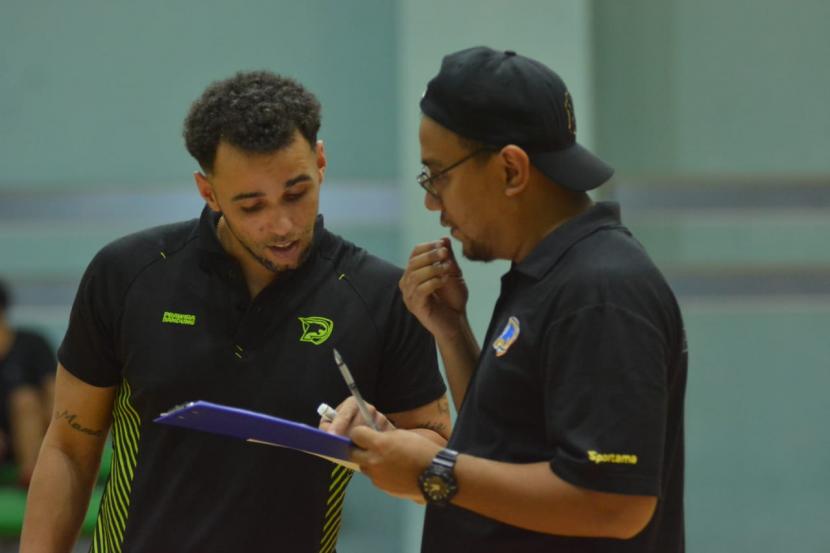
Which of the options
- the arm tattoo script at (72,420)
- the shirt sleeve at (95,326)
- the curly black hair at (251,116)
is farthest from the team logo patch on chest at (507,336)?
the arm tattoo script at (72,420)

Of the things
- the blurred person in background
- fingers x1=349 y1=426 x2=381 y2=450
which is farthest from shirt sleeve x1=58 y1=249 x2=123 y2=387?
the blurred person in background

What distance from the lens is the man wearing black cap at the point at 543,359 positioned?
4.76 feet

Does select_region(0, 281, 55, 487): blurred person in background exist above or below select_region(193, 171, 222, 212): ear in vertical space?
below

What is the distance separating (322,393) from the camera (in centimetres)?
Result: 200

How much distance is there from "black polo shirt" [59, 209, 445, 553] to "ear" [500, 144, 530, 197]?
519mm

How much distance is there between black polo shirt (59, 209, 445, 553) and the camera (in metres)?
1.97

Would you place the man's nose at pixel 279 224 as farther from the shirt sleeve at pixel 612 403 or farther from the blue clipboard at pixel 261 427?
the shirt sleeve at pixel 612 403

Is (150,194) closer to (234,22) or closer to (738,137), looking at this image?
(234,22)

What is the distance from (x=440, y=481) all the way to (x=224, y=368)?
1.98ft

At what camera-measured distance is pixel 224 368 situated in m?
2.00

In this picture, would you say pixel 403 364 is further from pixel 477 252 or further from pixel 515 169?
pixel 515 169

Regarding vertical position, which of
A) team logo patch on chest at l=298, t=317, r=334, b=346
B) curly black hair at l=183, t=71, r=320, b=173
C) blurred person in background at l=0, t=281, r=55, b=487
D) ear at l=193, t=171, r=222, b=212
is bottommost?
blurred person in background at l=0, t=281, r=55, b=487

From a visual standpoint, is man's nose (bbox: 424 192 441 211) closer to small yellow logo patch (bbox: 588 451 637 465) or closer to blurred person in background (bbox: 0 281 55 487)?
small yellow logo patch (bbox: 588 451 637 465)

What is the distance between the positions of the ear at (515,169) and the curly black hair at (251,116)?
51 cm
